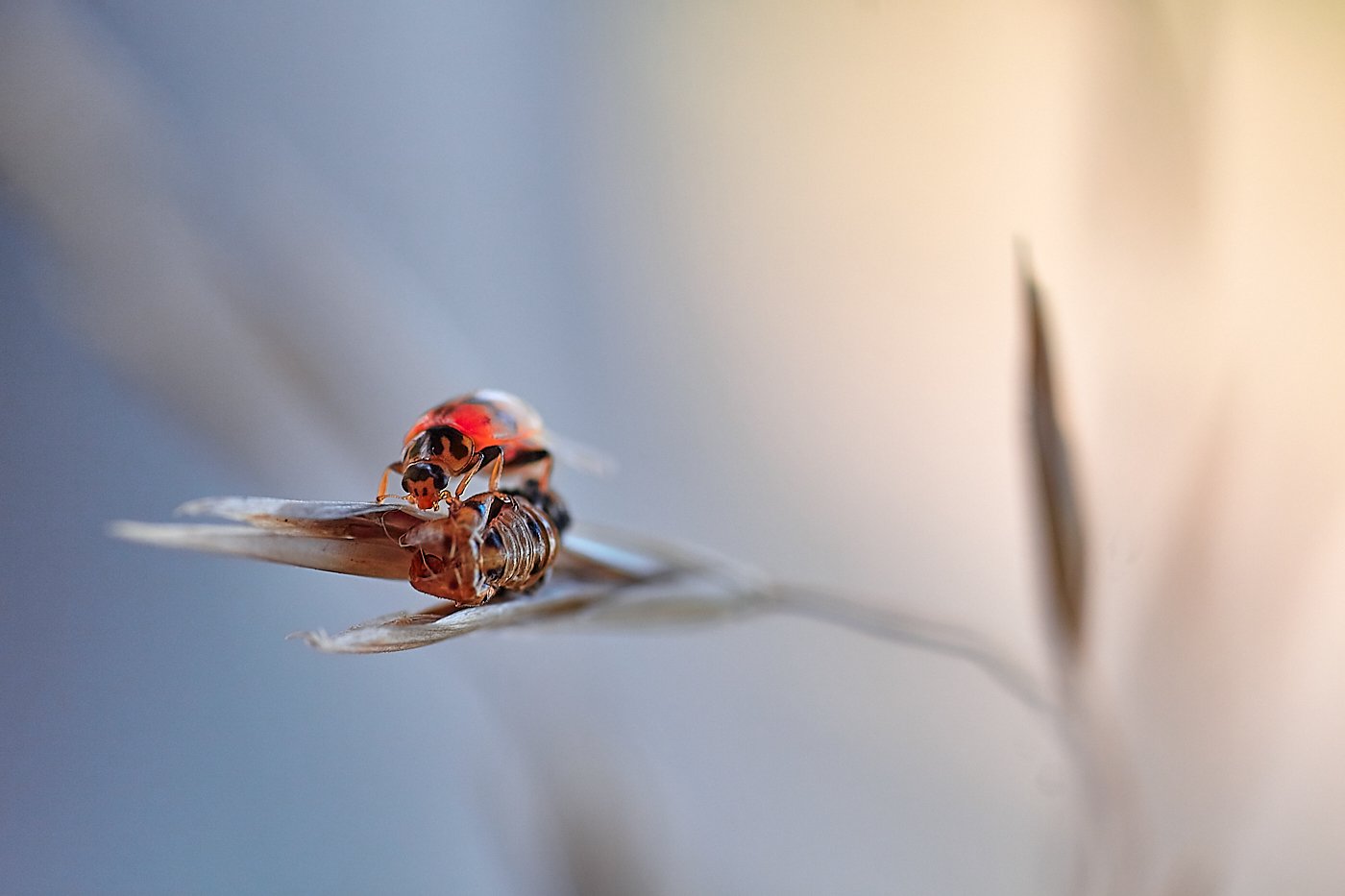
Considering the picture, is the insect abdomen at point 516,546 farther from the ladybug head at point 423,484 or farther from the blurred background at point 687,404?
the blurred background at point 687,404

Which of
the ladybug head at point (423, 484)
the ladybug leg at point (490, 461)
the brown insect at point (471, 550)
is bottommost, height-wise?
the brown insect at point (471, 550)

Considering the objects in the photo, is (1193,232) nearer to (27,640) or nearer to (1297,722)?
(1297,722)

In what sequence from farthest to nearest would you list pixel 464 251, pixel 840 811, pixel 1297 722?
pixel 464 251, pixel 840 811, pixel 1297 722

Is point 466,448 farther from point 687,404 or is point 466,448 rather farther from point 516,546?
point 687,404

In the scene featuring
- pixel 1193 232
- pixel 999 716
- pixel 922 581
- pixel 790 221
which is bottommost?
pixel 999 716

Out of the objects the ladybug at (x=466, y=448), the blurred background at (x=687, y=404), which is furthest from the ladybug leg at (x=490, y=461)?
the blurred background at (x=687, y=404)

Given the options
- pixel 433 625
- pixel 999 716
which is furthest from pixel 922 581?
pixel 433 625
